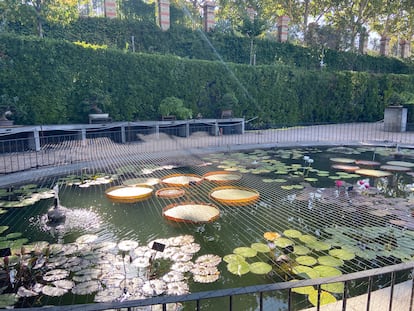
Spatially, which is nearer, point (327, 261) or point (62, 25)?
point (327, 261)

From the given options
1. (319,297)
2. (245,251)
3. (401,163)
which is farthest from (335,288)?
(401,163)

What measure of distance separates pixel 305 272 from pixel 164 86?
37.7 ft

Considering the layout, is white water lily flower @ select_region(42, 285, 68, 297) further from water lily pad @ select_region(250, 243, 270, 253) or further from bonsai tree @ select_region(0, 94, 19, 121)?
bonsai tree @ select_region(0, 94, 19, 121)

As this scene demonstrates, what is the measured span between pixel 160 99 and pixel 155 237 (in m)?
10.0

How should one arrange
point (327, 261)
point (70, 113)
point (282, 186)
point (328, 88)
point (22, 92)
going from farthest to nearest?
point (328, 88) → point (70, 113) → point (22, 92) → point (282, 186) → point (327, 261)

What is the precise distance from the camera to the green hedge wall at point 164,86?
10797mm

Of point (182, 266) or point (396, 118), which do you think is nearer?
point (182, 266)

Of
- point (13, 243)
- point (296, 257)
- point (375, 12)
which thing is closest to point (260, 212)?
point (296, 257)

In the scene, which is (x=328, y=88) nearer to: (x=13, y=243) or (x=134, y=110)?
(x=134, y=110)

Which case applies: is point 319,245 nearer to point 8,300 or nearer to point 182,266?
point 182,266

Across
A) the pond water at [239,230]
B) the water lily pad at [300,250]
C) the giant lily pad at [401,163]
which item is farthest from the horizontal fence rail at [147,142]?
the water lily pad at [300,250]

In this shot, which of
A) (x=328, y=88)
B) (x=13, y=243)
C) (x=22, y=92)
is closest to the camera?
(x=13, y=243)

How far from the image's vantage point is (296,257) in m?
3.74

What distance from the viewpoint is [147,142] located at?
11.9 meters
